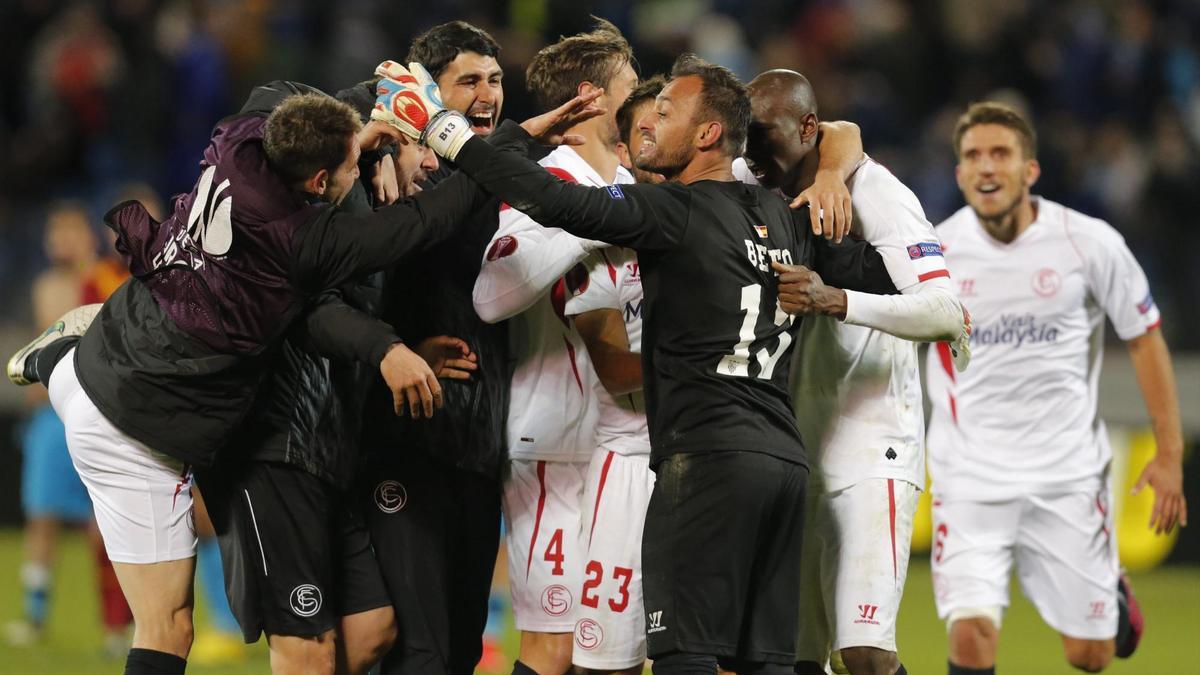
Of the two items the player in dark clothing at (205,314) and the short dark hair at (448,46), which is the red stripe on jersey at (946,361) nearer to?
the short dark hair at (448,46)

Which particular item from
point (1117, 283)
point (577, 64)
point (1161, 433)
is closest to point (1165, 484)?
point (1161, 433)

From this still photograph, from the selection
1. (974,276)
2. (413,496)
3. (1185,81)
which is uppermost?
(1185,81)

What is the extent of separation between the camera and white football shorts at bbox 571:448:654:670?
5488 millimetres

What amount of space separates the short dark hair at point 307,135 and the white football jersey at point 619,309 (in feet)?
3.02

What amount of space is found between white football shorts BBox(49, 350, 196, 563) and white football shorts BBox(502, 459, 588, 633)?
1.13 meters

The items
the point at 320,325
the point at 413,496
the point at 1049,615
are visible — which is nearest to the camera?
the point at 320,325

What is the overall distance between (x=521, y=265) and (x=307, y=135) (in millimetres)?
800

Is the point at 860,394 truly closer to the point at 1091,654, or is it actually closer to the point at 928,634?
the point at 1091,654

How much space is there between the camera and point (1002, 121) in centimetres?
739

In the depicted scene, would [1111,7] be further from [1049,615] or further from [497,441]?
[497,441]

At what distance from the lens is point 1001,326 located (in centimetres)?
746

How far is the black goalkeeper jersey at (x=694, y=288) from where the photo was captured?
4.88 metres

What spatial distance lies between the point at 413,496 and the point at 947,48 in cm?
1100

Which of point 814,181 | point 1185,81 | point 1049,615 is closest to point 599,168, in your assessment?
point 814,181
